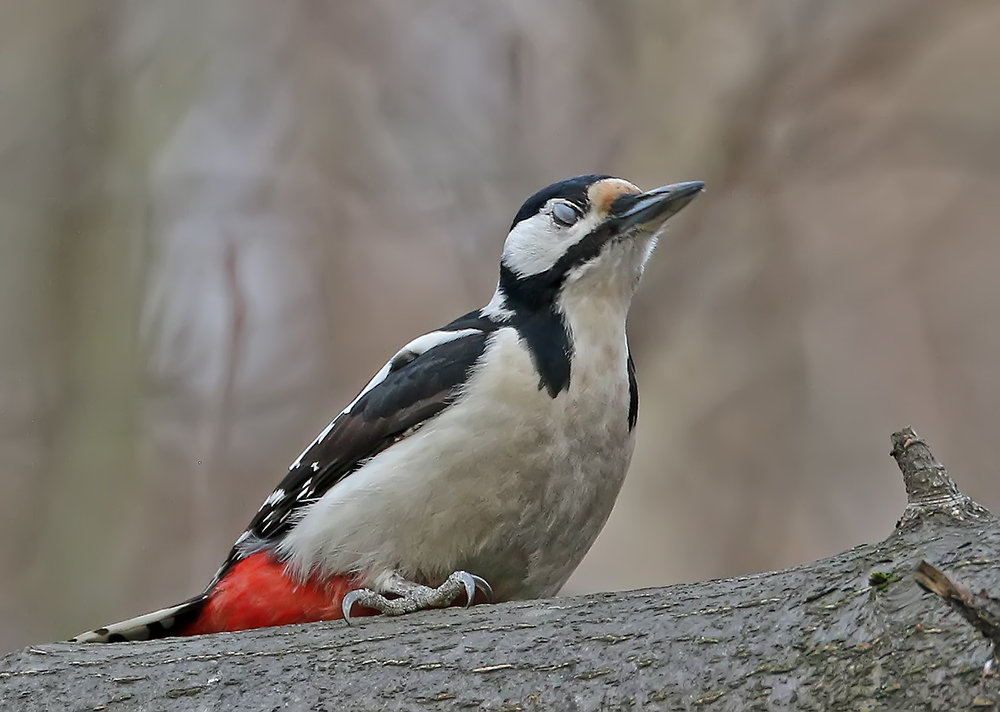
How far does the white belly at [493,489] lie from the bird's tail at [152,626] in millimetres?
259

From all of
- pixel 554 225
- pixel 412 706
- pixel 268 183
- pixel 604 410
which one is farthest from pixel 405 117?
pixel 412 706

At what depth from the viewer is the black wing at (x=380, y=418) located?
2.77 m

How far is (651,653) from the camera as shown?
181 centimetres

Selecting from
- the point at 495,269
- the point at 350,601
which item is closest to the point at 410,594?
A: the point at 350,601

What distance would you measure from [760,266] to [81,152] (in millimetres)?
2601

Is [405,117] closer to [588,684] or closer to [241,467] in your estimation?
[241,467]

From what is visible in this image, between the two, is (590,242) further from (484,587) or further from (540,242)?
(484,587)

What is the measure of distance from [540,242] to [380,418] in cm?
58

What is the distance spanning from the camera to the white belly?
2617mm

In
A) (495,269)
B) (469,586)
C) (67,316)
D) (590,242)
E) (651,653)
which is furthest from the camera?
(495,269)

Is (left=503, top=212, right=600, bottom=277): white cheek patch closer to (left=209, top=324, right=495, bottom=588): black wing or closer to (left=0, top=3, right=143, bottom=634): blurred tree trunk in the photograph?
(left=209, top=324, right=495, bottom=588): black wing

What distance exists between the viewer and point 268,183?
533 centimetres

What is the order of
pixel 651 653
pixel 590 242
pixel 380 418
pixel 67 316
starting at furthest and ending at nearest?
1. pixel 67 316
2. pixel 590 242
3. pixel 380 418
4. pixel 651 653

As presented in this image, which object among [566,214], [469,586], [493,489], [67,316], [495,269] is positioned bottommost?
[469,586]
